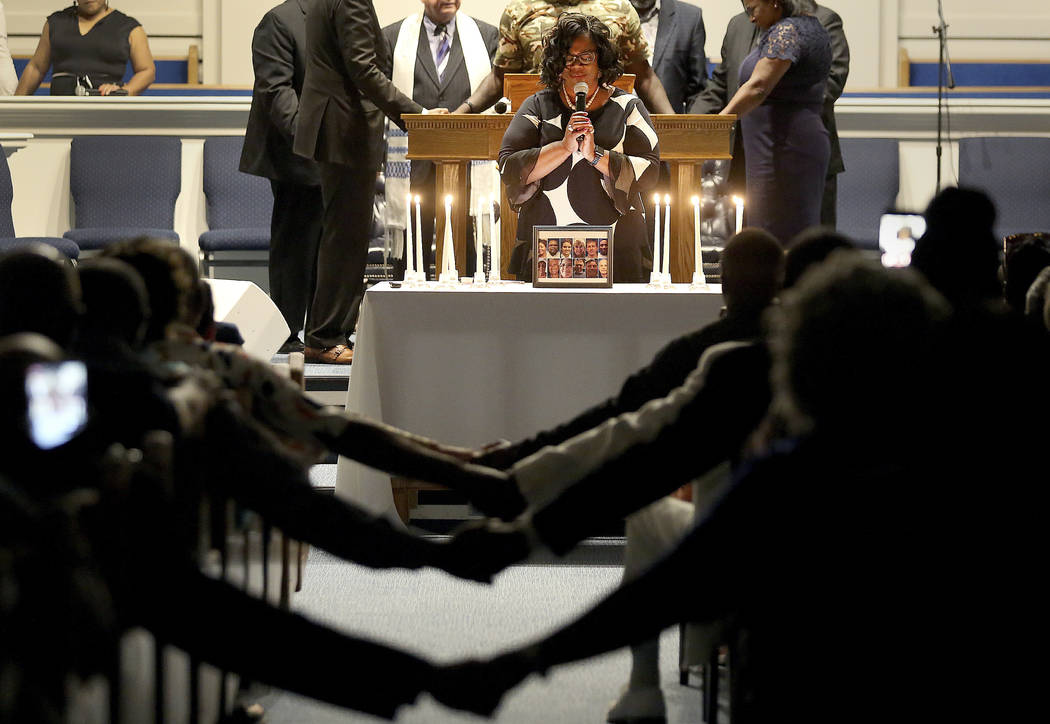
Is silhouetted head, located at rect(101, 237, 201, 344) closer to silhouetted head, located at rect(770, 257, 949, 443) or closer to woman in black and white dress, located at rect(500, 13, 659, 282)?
silhouetted head, located at rect(770, 257, 949, 443)

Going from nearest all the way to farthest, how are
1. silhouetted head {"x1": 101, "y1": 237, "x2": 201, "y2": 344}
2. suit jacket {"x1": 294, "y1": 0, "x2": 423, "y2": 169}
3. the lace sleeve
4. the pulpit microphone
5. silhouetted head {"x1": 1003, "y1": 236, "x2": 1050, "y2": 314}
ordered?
1. silhouetted head {"x1": 101, "y1": 237, "x2": 201, "y2": 344}
2. silhouetted head {"x1": 1003, "y1": 236, "x2": 1050, "y2": 314}
3. the pulpit microphone
4. the lace sleeve
5. suit jacket {"x1": 294, "y1": 0, "x2": 423, "y2": 169}

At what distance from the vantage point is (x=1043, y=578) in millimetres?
1353

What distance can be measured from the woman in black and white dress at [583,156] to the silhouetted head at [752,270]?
1726mm

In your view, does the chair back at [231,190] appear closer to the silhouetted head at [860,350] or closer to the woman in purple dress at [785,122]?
the woman in purple dress at [785,122]

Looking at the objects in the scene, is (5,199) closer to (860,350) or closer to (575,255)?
(575,255)

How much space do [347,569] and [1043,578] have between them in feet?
7.59

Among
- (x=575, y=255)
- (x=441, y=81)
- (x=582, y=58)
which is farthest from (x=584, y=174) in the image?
(x=441, y=81)

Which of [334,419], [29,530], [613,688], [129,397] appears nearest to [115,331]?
[129,397]

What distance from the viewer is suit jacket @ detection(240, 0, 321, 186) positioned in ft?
17.4

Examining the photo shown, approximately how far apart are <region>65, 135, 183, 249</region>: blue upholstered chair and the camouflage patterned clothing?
2.67 meters

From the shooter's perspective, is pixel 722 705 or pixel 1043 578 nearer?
pixel 1043 578

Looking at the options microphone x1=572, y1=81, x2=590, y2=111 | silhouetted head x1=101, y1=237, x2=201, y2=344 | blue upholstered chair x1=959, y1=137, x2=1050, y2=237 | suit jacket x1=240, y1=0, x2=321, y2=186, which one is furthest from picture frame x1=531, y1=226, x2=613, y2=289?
blue upholstered chair x1=959, y1=137, x2=1050, y2=237

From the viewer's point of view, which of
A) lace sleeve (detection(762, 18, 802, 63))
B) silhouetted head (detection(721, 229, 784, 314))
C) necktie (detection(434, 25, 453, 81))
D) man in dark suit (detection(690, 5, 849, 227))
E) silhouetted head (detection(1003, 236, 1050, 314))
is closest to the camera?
silhouetted head (detection(721, 229, 784, 314))

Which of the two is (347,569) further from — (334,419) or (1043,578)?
(1043,578)
